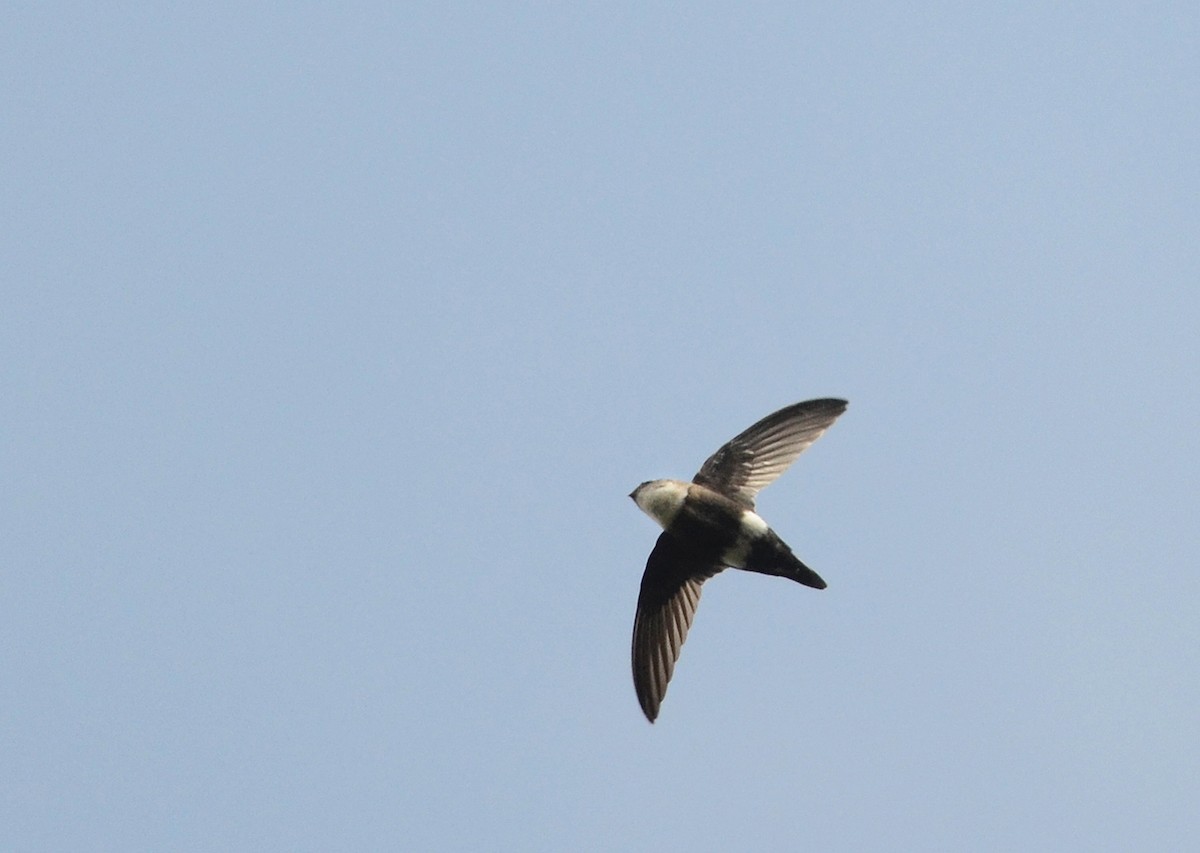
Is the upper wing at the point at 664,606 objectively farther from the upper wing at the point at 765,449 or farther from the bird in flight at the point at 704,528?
the upper wing at the point at 765,449

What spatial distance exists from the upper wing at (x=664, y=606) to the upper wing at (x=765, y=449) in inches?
17.3

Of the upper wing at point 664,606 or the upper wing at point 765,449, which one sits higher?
the upper wing at point 765,449

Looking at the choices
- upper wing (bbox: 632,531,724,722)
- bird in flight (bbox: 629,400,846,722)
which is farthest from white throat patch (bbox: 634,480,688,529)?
upper wing (bbox: 632,531,724,722)

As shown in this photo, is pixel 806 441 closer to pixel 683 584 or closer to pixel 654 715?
pixel 683 584

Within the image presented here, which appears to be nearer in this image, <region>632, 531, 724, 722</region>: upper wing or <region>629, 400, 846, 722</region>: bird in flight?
<region>629, 400, 846, 722</region>: bird in flight

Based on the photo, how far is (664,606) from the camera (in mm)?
8633

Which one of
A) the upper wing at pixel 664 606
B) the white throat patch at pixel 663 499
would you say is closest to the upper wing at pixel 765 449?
the white throat patch at pixel 663 499

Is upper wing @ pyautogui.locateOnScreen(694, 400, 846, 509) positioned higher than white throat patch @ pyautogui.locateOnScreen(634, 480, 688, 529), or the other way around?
upper wing @ pyautogui.locateOnScreen(694, 400, 846, 509)

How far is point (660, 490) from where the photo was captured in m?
8.32

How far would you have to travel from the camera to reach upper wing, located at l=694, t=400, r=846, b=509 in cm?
845

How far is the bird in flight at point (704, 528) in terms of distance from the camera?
26.9 feet

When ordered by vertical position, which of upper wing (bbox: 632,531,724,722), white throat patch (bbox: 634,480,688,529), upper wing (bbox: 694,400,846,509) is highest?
upper wing (bbox: 694,400,846,509)

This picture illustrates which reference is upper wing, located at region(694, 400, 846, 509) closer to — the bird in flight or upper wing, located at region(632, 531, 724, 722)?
the bird in flight

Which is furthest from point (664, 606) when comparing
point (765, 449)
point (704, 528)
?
point (765, 449)
